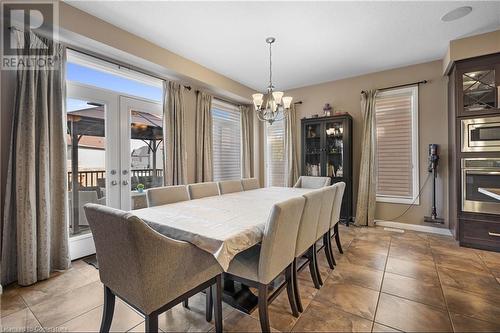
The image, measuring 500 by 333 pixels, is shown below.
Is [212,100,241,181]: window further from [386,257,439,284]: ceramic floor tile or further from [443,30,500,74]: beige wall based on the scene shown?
[443,30,500,74]: beige wall

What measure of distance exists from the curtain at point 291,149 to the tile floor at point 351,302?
227 centimetres

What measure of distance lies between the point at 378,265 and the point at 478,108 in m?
2.45

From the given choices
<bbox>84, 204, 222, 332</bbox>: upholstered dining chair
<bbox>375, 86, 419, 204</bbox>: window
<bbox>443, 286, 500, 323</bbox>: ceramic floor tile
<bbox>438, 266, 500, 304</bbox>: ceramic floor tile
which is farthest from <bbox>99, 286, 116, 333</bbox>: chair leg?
<bbox>375, 86, 419, 204</bbox>: window

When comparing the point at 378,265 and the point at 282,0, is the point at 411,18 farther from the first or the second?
the point at 378,265

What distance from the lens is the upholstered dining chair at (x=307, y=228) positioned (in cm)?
183

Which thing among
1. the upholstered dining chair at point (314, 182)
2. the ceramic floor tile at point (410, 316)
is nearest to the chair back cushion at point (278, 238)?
the ceramic floor tile at point (410, 316)

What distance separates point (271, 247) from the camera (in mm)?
1479

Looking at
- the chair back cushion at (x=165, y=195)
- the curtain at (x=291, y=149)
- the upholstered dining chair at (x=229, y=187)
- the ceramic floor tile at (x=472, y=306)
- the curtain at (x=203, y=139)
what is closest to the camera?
the ceramic floor tile at (x=472, y=306)

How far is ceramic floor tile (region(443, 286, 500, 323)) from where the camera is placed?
5.70ft

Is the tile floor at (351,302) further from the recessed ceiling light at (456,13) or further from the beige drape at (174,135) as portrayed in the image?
the recessed ceiling light at (456,13)

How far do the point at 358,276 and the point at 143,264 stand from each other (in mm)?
2122

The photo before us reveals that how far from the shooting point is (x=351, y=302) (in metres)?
1.92

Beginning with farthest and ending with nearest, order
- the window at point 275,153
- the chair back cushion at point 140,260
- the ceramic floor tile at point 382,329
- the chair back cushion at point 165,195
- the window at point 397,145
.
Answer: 1. the window at point 275,153
2. the window at point 397,145
3. the chair back cushion at point 165,195
4. the ceramic floor tile at point 382,329
5. the chair back cushion at point 140,260

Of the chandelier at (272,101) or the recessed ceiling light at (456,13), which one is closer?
the recessed ceiling light at (456,13)
